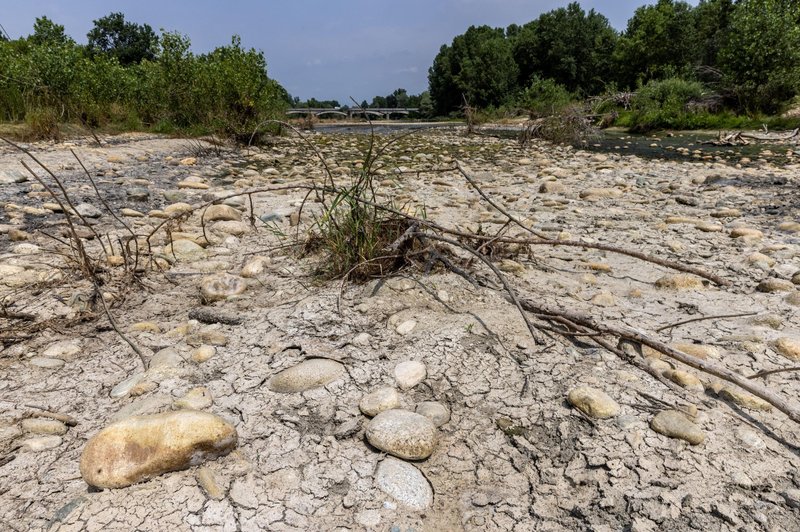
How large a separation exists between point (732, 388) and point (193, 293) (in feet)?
8.06

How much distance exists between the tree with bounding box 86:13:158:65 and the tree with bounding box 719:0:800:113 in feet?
183

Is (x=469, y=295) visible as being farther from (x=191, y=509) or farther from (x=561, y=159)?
(x=561, y=159)

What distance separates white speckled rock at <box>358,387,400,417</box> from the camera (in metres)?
1.57

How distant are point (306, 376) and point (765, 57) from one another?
17902 mm

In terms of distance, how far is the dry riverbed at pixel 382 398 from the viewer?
1.23m

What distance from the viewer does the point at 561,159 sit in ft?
28.0

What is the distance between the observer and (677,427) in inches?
54.5

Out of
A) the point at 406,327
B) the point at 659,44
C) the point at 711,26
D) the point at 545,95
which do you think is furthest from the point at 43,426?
the point at 711,26

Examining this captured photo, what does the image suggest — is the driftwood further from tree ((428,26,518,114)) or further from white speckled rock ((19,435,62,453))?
tree ((428,26,518,114))

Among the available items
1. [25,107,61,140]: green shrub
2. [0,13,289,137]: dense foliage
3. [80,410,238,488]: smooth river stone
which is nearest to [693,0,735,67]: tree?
[0,13,289,137]: dense foliage

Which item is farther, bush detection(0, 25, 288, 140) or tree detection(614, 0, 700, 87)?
tree detection(614, 0, 700, 87)

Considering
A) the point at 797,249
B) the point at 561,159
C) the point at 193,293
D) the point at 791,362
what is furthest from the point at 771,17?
the point at 193,293

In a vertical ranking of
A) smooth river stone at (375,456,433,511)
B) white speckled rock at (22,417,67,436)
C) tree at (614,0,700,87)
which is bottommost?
smooth river stone at (375,456,433,511)

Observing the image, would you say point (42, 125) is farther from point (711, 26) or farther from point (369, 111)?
point (711, 26)
